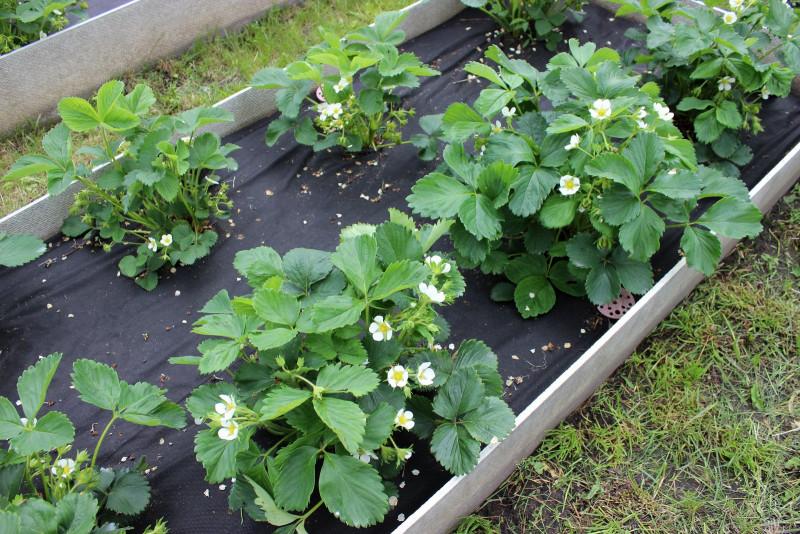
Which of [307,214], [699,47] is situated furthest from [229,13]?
[699,47]

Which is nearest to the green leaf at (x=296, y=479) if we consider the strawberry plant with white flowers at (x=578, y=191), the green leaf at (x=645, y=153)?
the strawberry plant with white flowers at (x=578, y=191)

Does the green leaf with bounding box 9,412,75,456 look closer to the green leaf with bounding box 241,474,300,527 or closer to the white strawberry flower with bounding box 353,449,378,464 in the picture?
the green leaf with bounding box 241,474,300,527

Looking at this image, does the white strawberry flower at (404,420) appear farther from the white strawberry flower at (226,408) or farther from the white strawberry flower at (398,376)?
the white strawberry flower at (226,408)

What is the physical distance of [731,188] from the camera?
1.82 meters

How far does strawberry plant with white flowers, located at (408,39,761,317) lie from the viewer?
64.1 inches

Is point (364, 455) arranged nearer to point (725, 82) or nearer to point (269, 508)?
point (269, 508)

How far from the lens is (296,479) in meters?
1.31

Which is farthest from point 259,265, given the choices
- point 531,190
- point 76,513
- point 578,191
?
point 578,191

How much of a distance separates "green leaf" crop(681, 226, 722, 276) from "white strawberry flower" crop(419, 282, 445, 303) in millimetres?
810

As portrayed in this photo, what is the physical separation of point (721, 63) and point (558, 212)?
994 mm

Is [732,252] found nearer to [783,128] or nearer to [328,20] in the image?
[783,128]

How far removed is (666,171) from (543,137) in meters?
0.39

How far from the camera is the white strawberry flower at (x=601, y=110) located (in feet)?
5.45

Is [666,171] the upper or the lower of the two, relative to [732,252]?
upper
